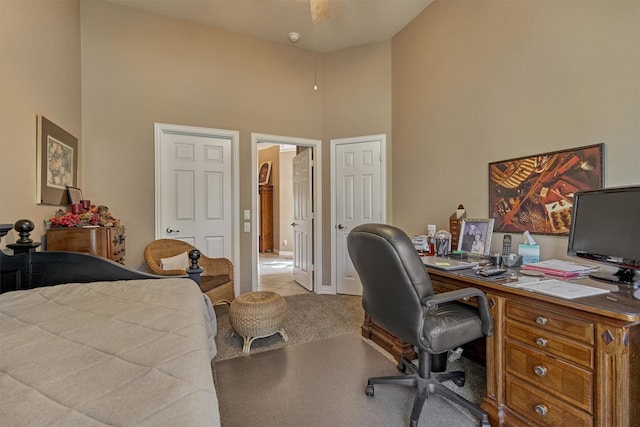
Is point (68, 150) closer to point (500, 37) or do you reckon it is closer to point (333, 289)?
point (333, 289)

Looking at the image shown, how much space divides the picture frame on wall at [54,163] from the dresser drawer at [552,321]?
10.3 feet

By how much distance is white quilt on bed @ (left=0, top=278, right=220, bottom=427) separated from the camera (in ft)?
1.83

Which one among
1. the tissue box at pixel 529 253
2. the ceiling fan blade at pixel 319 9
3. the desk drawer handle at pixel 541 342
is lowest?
the desk drawer handle at pixel 541 342

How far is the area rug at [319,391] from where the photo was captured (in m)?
1.63

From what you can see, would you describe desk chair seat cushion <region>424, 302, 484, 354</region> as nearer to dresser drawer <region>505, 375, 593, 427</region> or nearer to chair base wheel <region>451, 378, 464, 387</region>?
dresser drawer <region>505, 375, 593, 427</region>

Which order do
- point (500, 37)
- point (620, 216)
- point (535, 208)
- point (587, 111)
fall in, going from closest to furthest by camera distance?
point (620, 216)
point (587, 111)
point (535, 208)
point (500, 37)

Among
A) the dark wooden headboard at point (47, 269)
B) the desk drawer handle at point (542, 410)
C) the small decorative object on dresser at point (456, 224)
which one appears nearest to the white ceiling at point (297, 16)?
the small decorative object on dresser at point (456, 224)

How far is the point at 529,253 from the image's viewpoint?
1.97m

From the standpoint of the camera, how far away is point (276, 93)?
3.91 meters

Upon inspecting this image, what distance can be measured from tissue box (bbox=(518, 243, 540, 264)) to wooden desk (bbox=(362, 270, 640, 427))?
0.56m

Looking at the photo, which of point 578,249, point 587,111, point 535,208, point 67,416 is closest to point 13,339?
point 67,416

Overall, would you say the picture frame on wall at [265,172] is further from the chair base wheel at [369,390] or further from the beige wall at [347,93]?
the chair base wheel at [369,390]

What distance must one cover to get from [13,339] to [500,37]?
332 cm

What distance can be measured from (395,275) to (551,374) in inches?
31.9
